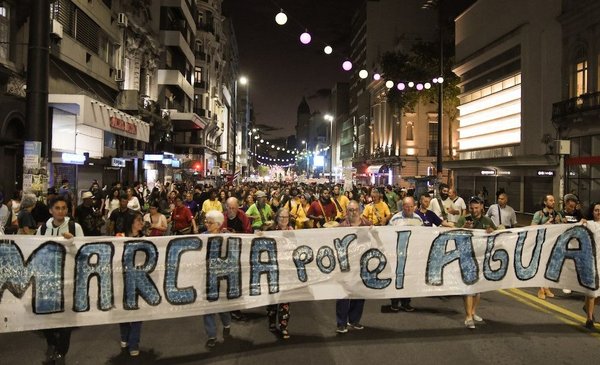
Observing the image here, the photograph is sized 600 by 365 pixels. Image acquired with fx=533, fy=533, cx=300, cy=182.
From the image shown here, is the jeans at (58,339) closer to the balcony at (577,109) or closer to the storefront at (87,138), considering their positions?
the storefront at (87,138)

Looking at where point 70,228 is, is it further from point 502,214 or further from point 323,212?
point 323,212

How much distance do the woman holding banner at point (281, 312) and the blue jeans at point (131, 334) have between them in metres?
1.70

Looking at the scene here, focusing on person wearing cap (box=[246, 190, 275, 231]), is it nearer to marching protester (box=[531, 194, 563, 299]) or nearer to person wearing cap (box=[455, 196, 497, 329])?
person wearing cap (box=[455, 196, 497, 329])

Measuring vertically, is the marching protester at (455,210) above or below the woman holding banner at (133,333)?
above

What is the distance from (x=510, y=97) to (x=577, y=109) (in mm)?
9081

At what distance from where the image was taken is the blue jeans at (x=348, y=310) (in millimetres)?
6754

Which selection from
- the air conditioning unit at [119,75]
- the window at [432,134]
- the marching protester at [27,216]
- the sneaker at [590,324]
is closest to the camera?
the sneaker at [590,324]

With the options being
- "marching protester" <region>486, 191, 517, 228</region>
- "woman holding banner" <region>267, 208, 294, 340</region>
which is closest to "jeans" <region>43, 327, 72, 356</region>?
"woman holding banner" <region>267, 208, 294, 340</region>

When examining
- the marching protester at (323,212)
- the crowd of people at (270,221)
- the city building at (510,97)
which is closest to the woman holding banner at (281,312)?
the crowd of people at (270,221)

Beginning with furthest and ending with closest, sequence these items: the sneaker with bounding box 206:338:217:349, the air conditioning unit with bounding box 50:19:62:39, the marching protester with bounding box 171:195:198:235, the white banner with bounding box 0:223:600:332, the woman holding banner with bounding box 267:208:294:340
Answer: the air conditioning unit with bounding box 50:19:62:39, the marching protester with bounding box 171:195:198:235, the woman holding banner with bounding box 267:208:294:340, the sneaker with bounding box 206:338:217:349, the white banner with bounding box 0:223:600:332

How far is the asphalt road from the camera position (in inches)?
226

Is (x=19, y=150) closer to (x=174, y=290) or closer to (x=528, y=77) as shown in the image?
(x=174, y=290)

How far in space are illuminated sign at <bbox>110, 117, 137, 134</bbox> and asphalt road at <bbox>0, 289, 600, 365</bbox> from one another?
43.2ft

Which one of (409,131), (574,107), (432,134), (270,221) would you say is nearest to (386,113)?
(409,131)
